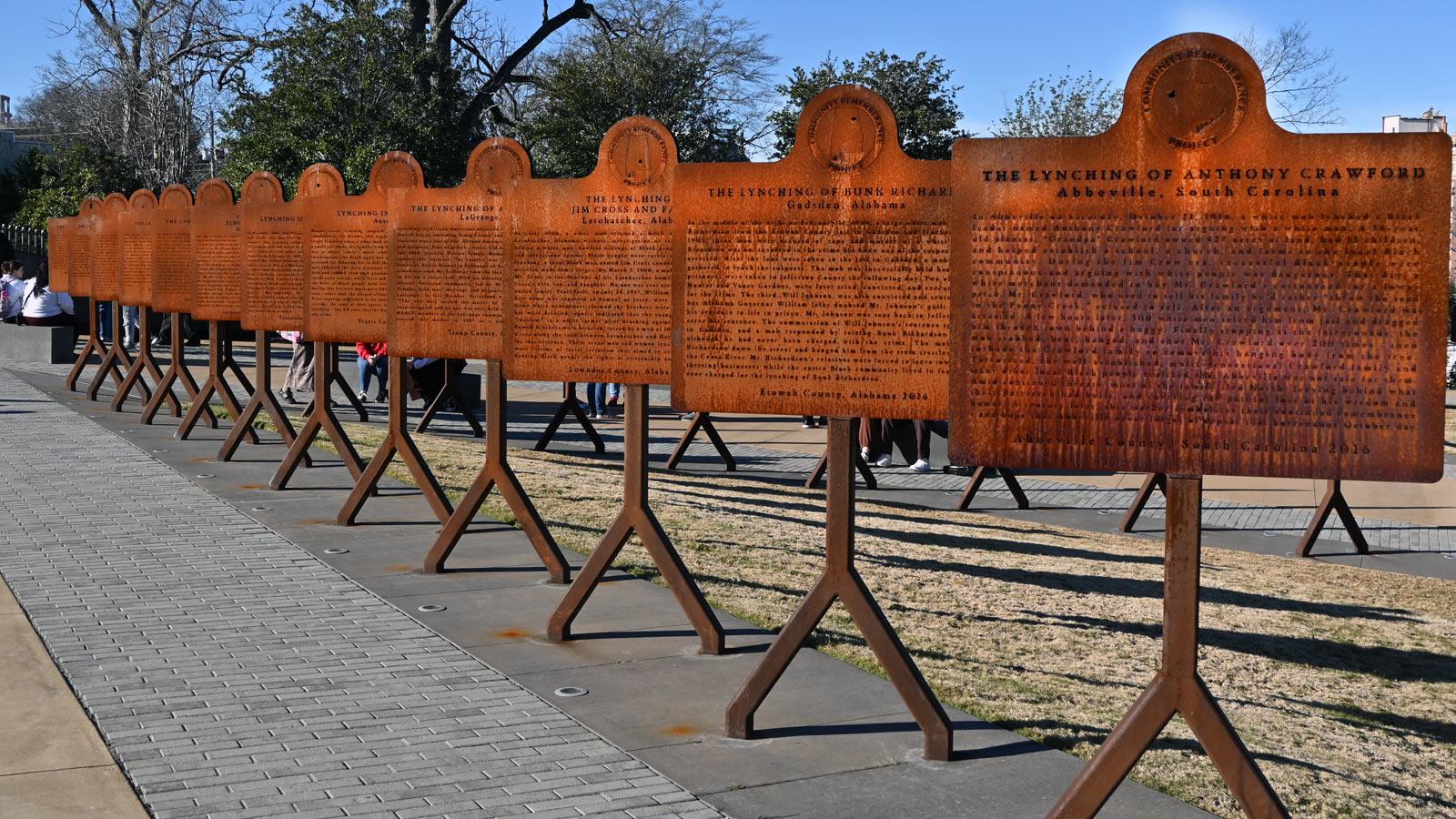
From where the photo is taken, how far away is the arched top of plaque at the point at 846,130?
5223 mm

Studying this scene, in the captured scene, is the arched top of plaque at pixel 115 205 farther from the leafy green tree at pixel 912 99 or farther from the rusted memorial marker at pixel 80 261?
the leafy green tree at pixel 912 99

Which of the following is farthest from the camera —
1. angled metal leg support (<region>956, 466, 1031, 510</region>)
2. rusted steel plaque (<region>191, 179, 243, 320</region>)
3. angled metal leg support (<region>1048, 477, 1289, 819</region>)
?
rusted steel plaque (<region>191, 179, 243, 320</region>)

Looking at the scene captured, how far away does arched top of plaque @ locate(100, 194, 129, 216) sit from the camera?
16797 millimetres

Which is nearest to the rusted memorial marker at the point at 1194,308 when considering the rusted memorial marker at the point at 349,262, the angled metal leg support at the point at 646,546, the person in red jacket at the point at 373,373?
the angled metal leg support at the point at 646,546

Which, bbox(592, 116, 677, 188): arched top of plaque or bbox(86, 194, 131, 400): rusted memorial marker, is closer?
bbox(592, 116, 677, 188): arched top of plaque

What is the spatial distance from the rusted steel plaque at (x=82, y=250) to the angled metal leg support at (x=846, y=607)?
49.4 ft

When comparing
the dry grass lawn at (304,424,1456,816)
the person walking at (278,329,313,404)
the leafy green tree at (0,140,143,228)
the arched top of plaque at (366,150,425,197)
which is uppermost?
the leafy green tree at (0,140,143,228)

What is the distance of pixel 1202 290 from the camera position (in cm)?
412

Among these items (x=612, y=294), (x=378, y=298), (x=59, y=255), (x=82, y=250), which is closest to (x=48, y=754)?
(x=612, y=294)

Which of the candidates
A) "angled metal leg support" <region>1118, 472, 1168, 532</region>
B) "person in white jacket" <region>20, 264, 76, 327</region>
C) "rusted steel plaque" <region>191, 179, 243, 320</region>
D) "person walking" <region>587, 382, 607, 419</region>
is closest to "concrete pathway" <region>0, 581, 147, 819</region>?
"rusted steel plaque" <region>191, 179, 243, 320</region>

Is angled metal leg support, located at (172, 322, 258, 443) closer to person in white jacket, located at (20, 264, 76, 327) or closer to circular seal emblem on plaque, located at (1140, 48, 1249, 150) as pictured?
circular seal emblem on plaque, located at (1140, 48, 1249, 150)

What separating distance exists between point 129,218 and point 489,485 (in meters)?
9.57

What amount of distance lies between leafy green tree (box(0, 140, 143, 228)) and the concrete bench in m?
8.93

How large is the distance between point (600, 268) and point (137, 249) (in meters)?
10.6
